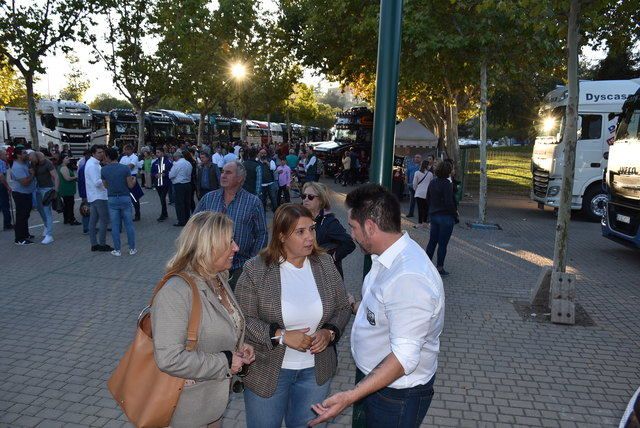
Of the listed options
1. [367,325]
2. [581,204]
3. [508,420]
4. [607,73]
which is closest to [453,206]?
[508,420]

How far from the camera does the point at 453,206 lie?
8.05 meters

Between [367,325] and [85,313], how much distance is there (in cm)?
512

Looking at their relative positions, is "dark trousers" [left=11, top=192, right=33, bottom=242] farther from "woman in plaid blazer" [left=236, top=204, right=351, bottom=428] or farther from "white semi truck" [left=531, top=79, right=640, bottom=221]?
"white semi truck" [left=531, top=79, right=640, bottom=221]

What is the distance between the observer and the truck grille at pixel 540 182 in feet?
48.4

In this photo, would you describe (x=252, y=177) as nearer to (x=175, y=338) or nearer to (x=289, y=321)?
(x=289, y=321)

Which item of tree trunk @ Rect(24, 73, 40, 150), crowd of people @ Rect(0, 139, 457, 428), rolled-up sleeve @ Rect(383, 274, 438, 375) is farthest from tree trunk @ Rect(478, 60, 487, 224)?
tree trunk @ Rect(24, 73, 40, 150)

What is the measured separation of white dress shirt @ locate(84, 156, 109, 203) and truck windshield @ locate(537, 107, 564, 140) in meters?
11.7

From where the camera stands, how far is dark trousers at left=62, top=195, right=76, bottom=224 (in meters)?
11.9

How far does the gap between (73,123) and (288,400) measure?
31.3 m

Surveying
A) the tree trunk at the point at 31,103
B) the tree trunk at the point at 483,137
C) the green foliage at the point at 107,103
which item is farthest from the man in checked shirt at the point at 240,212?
the green foliage at the point at 107,103

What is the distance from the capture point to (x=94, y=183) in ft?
30.0

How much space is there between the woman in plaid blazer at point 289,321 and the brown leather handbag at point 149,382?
0.47 meters

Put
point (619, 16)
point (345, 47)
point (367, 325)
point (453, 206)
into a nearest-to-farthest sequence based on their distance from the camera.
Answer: point (367, 325) < point (453, 206) < point (619, 16) < point (345, 47)

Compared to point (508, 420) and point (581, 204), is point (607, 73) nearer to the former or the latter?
point (581, 204)
